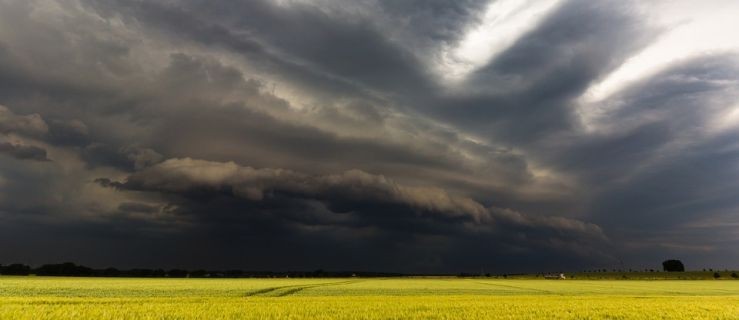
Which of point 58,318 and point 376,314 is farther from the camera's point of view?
point 376,314

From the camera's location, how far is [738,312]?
31438 millimetres

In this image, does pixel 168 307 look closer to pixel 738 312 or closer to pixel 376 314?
pixel 376 314

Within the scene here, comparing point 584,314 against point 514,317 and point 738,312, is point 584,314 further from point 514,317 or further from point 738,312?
point 738,312

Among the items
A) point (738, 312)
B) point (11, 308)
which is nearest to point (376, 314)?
point (11, 308)

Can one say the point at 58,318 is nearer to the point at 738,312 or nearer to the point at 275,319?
the point at 275,319

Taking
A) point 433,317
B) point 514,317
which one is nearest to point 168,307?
point 433,317

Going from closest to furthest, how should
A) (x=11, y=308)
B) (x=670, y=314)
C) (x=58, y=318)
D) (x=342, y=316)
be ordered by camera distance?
(x=58, y=318) < (x=342, y=316) < (x=11, y=308) < (x=670, y=314)

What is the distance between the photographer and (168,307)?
29.2m

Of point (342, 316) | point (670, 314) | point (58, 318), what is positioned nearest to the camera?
point (58, 318)

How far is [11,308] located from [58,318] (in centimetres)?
771

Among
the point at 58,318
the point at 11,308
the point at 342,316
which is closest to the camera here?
the point at 58,318

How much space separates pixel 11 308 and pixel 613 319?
35528 mm

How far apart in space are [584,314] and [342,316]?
49.2 ft

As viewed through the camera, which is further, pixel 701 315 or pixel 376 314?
pixel 701 315
